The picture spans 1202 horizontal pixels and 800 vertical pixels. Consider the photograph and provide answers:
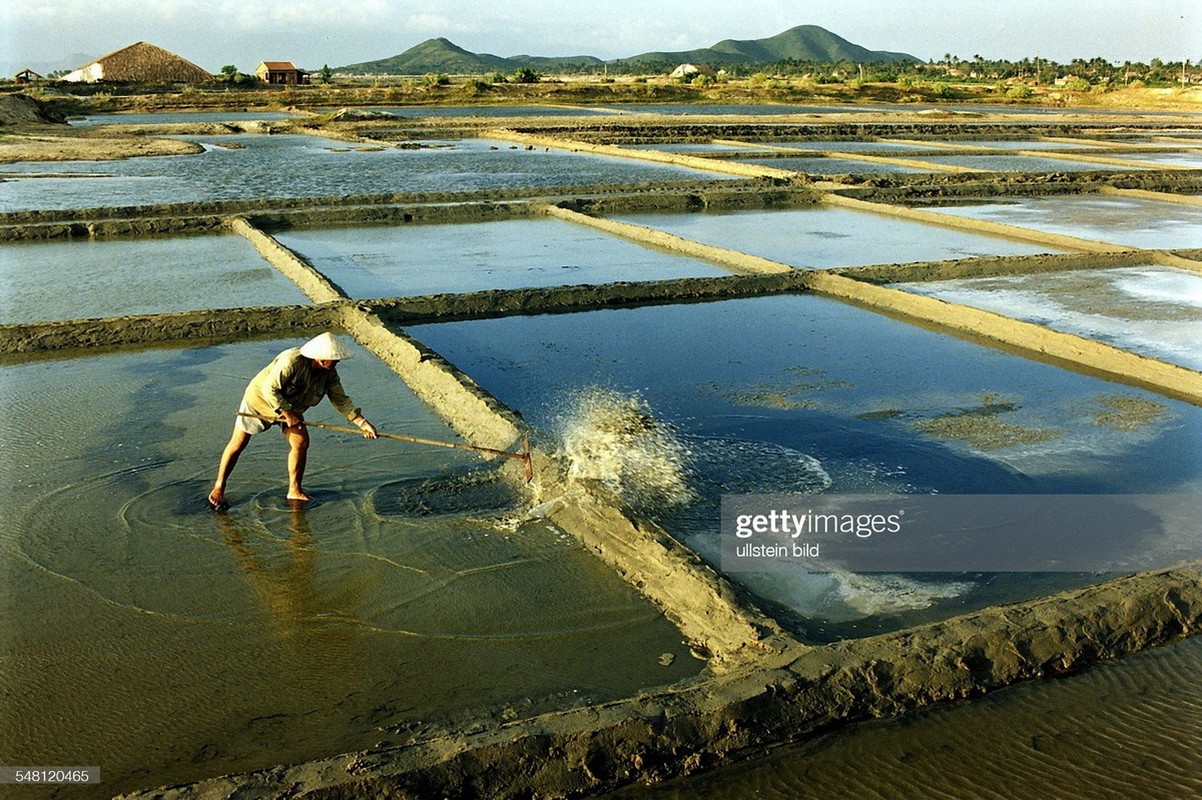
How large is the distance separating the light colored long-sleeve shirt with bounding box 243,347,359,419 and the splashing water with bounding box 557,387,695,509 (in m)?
0.91

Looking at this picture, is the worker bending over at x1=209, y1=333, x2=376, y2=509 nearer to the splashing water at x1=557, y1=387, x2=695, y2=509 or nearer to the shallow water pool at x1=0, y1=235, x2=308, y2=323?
the splashing water at x1=557, y1=387, x2=695, y2=509

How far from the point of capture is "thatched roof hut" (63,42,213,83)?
38.8 m

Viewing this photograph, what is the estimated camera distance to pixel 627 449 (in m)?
4.23

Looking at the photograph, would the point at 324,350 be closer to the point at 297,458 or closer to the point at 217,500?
the point at 297,458

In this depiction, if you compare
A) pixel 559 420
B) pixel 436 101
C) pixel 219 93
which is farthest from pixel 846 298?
pixel 219 93

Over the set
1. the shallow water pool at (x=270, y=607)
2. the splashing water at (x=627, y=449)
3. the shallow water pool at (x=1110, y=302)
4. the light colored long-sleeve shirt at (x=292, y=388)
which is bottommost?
the shallow water pool at (x=270, y=607)

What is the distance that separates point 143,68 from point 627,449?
40.6 m

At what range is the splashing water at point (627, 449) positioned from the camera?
386 centimetres

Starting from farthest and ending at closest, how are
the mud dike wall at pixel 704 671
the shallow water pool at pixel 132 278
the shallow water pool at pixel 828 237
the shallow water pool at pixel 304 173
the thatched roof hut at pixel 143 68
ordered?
the thatched roof hut at pixel 143 68 → the shallow water pool at pixel 304 173 → the shallow water pool at pixel 828 237 → the shallow water pool at pixel 132 278 → the mud dike wall at pixel 704 671

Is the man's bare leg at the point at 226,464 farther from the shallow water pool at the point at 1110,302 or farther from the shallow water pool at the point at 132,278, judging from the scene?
the shallow water pool at the point at 1110,302

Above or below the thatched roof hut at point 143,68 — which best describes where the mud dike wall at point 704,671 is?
below

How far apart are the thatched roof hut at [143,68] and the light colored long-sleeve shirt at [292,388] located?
3936 cm

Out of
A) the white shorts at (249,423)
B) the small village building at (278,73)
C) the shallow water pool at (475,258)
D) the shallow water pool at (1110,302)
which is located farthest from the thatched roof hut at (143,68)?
the white shorts at (249,423)

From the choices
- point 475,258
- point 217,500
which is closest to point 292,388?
point 217,500
